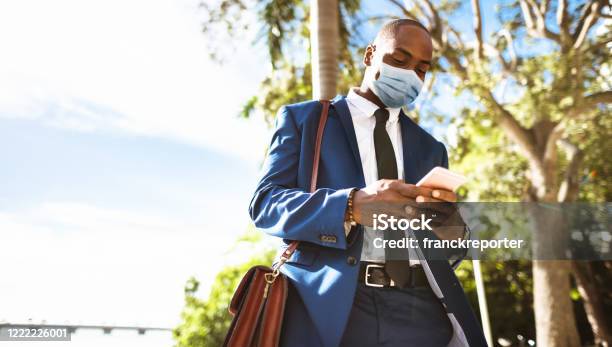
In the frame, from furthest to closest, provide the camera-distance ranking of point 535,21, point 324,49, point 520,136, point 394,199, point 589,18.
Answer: point 535,21, point 520,136, point 589,18, point 324,49, point 394,199

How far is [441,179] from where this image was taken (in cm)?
178

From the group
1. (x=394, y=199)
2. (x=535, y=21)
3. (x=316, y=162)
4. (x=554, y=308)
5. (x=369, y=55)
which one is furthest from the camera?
(x=535, y=21)

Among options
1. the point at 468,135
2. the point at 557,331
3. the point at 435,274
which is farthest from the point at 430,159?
the point at 468,135

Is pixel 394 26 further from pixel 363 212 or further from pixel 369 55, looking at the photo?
pixel 363 212

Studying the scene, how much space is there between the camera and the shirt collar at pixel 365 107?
Result: 2.39m

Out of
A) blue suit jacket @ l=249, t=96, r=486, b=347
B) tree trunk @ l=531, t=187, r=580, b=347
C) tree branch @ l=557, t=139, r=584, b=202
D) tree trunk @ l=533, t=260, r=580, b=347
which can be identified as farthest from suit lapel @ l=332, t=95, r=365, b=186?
tree branch @ l=557, t=139, r=584, b=202

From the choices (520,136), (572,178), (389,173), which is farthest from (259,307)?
(572,178)

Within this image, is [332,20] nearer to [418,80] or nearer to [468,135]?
[418,80]

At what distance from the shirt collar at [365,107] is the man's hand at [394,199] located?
592mm

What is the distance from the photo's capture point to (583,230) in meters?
12.3

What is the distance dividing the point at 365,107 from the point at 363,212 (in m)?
0.67

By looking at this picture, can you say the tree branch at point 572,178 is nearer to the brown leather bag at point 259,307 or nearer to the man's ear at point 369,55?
the man's ear at point 369,55

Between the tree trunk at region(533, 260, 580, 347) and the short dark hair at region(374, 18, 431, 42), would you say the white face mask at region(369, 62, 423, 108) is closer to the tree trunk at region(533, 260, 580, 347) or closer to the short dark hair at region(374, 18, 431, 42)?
the short dark hair at region(374, 18, 431, 42)

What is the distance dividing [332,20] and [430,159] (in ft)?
13.2
